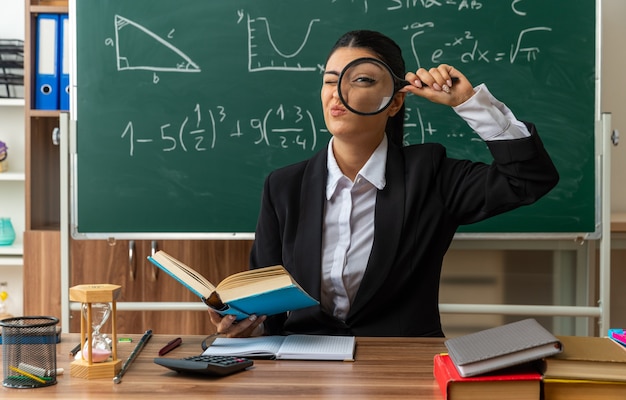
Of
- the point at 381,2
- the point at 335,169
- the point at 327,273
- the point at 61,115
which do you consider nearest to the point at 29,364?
the point at 327,273

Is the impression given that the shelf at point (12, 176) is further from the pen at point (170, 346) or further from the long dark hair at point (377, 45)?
the pen at point (170, 346)

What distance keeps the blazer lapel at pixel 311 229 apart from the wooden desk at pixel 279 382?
0.39 metres

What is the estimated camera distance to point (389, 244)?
1.84 meters

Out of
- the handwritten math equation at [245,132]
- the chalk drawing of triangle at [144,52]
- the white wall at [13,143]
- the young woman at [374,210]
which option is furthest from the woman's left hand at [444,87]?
the white wall at [13,143]

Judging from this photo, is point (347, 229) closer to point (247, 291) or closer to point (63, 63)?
point (247, 291)

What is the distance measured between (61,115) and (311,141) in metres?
0.90

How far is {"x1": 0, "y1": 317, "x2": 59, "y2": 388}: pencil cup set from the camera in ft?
3.99

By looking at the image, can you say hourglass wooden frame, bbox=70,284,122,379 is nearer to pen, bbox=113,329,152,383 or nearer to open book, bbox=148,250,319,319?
pen, bbox=113,329,152,383

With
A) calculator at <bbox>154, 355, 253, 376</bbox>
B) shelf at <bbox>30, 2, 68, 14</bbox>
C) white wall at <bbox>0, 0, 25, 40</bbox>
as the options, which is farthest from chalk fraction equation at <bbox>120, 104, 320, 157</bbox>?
calculator at <bbox>154, 355, 253, 376</bbox>

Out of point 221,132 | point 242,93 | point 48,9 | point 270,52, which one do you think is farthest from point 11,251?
point 270,52

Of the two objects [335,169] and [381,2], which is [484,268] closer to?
[381,2]

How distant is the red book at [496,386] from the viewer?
110cm

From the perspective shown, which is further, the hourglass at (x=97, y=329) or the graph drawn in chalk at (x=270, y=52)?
the graph drawn in chalk at (x=270, y=52)

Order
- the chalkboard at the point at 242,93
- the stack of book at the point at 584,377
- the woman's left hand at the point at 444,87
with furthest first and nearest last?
the chalkboard at the point at 242,93 → the woman's left hand at the point at 444,87 → the stack of book at the point at 584,377
